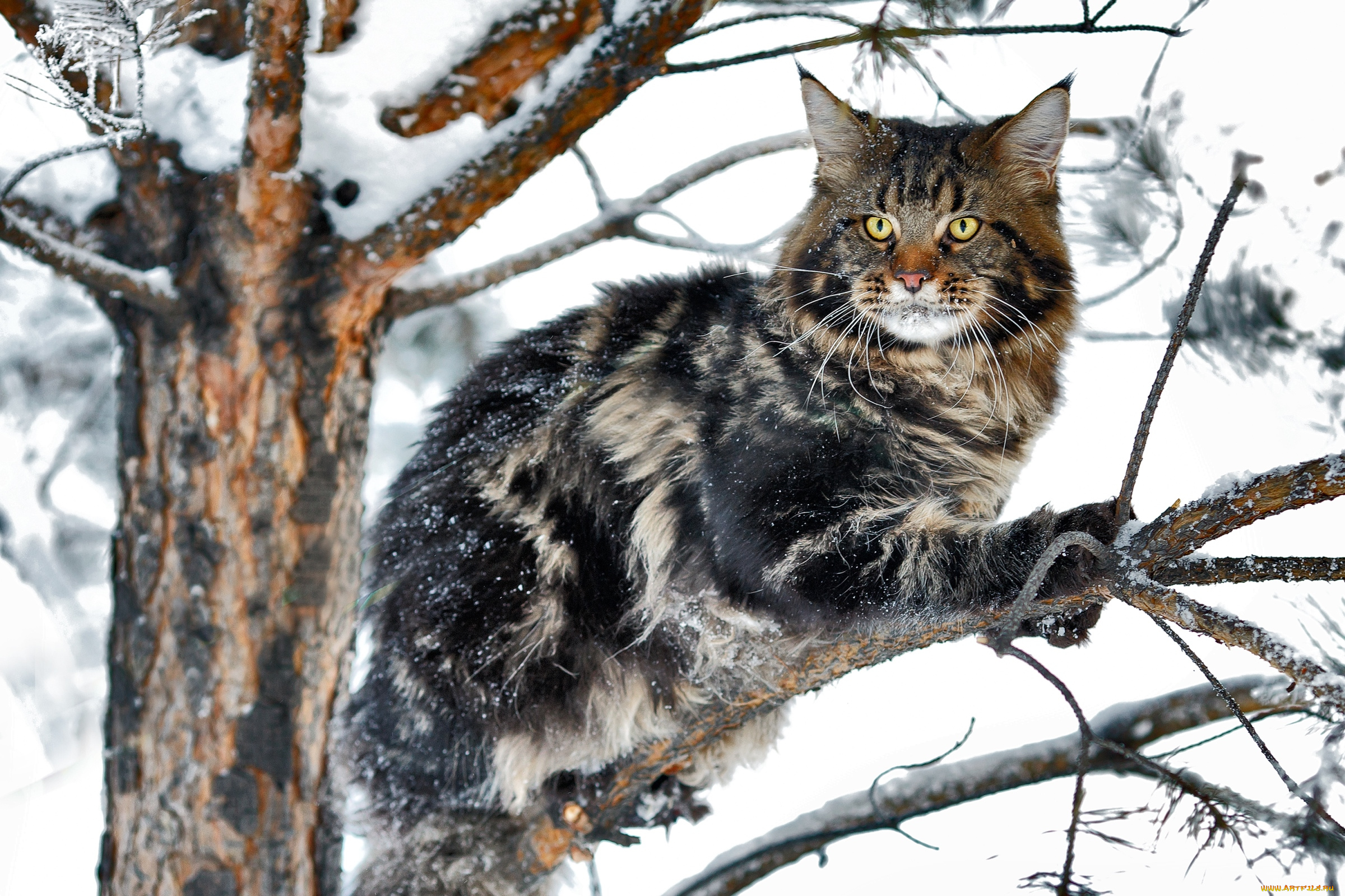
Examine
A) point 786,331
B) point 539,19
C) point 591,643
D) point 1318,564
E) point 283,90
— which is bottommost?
point 1318,564

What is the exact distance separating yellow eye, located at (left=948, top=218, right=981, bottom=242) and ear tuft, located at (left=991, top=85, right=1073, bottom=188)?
20 cm

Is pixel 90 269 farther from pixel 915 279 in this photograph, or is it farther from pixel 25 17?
pixel 915 279

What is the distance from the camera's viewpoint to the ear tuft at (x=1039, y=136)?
75.2 inches

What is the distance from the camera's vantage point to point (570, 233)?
8.10ft

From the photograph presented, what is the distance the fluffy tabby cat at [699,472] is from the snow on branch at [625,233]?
9.6 inches

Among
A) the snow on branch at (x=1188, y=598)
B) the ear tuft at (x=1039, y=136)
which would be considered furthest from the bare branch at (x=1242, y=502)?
the ear tuft at (x=1039, y=136)

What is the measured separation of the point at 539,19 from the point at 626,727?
157 cm

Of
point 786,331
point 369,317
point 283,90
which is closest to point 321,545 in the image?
point 369,317

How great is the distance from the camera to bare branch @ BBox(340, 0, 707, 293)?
1855 millimetres

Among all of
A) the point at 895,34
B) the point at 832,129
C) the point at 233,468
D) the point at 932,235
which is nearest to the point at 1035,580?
the point at 932,235

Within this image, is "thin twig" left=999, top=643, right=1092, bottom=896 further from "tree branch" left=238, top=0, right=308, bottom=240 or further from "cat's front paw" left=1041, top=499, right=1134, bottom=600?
"tree branch" left=238, top=0, right=308, bottom=240

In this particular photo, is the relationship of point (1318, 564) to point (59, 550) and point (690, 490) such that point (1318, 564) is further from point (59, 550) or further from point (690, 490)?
point (59, 550)

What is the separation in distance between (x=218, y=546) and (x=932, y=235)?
5.52ft

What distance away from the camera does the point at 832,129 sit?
6.81ft
